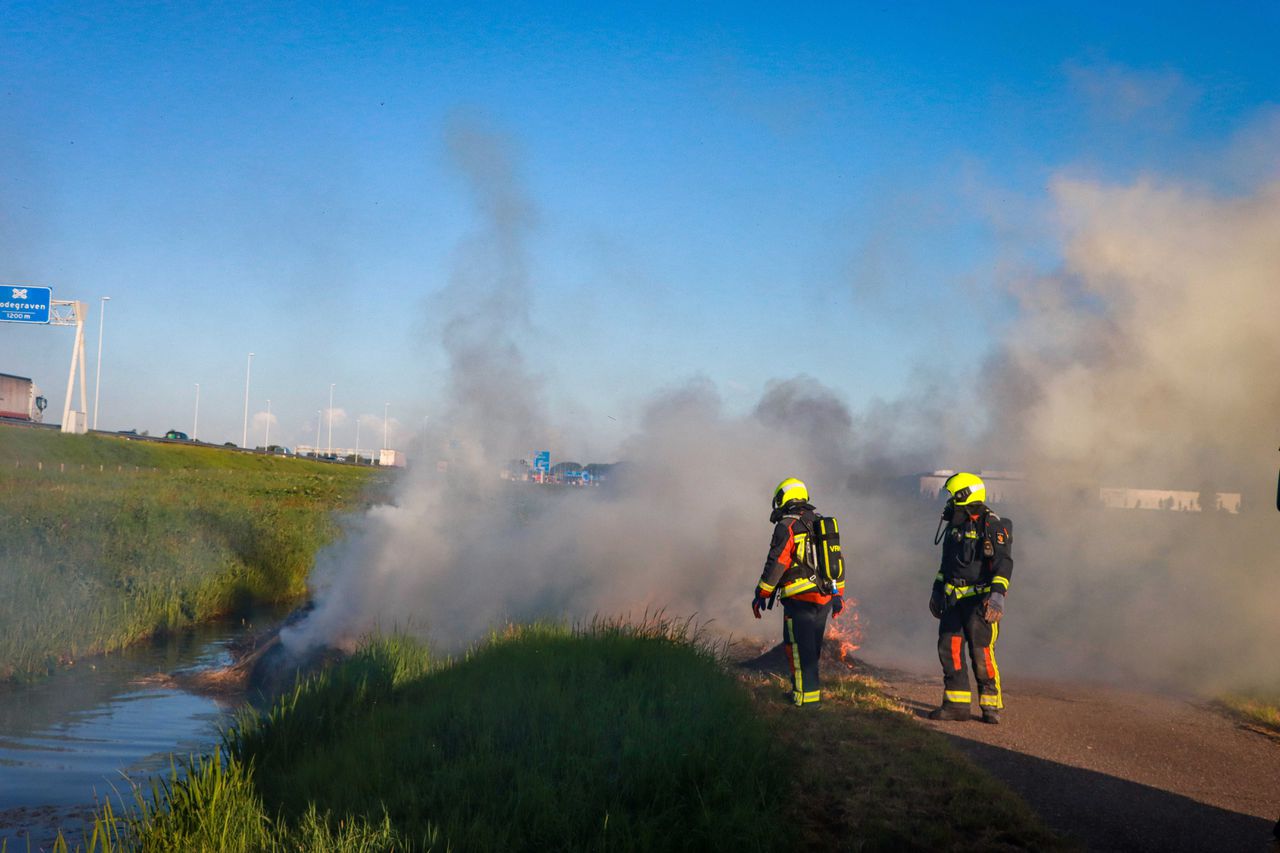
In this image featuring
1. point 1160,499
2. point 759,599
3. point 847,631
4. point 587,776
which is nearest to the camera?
point 587,776

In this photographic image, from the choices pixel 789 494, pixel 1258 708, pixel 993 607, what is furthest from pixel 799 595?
pixel 1258 708

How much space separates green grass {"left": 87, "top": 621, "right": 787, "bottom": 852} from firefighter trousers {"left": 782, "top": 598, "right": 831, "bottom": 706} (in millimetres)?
590

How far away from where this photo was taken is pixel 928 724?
8828mm

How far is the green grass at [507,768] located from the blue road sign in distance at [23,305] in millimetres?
33912

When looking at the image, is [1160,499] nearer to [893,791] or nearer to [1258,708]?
[1258,708]

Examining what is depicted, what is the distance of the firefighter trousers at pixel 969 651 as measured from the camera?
30.3 feet

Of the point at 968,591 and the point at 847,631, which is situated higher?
the point at 968,591

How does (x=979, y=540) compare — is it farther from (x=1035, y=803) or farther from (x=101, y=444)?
(x=101, y=444)

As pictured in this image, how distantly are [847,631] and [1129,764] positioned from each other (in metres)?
6.17

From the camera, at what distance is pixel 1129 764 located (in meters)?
7.82

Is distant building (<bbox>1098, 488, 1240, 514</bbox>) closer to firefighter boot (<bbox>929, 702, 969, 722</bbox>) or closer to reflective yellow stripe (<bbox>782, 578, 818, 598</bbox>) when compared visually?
firefighter boot (<bbox>929, 702, 969, 722</bbox>)

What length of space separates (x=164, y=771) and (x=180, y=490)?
84.2 ft

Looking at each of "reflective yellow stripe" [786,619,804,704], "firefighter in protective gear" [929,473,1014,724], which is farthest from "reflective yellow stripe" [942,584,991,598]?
"reflective yellow stripe" [786,619,804,704]

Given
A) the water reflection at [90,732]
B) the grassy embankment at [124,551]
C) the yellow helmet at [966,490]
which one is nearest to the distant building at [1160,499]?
the yellow helmet at [966,490]
